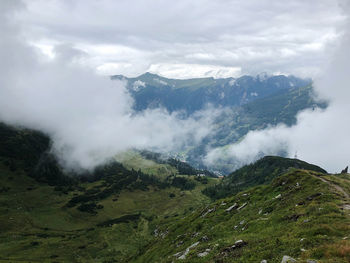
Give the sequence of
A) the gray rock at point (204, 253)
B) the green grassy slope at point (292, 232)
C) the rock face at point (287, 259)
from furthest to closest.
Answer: the gray rock at point (204, 253)
the green grassy slope at point (292, 232)
the rock face at point (287, 259)

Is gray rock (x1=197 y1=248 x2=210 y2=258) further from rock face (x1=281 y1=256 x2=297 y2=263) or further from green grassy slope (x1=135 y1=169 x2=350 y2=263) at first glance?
rock face (x1=281 y1=256 x2=297 y2=263)

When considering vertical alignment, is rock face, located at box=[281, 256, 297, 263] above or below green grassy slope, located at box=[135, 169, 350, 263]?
above

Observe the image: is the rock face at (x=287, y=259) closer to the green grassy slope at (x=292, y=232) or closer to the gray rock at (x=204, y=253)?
the green grassy slope at (x=292, y=232)

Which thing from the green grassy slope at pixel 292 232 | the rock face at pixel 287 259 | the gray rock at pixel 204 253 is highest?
the rock face at pixel 287 259

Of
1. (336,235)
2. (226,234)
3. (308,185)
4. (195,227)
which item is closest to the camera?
(336,235)

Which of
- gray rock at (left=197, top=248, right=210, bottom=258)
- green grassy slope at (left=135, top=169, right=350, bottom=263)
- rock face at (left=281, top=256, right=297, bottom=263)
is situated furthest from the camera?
gray rock at (left=197, top=248, right=210, bottom=258)

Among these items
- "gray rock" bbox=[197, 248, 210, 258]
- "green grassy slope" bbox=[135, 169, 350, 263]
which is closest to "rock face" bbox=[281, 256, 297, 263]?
"green grassy slope" bbox=[135, 169, 350, 263]

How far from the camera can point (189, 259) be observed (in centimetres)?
4444

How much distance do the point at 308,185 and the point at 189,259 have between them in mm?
41270

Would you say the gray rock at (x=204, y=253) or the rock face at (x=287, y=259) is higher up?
the rock face at (x=287, y=259)

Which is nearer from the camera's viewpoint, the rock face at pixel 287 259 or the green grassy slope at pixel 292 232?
the rock face at pixel 287 259

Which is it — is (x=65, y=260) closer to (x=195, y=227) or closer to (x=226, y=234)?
(x=195, y=227)

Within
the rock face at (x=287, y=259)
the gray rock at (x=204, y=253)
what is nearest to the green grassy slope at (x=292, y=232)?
the gray rock at (x=204, y=253)

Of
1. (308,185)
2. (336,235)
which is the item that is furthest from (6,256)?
(336,235)
